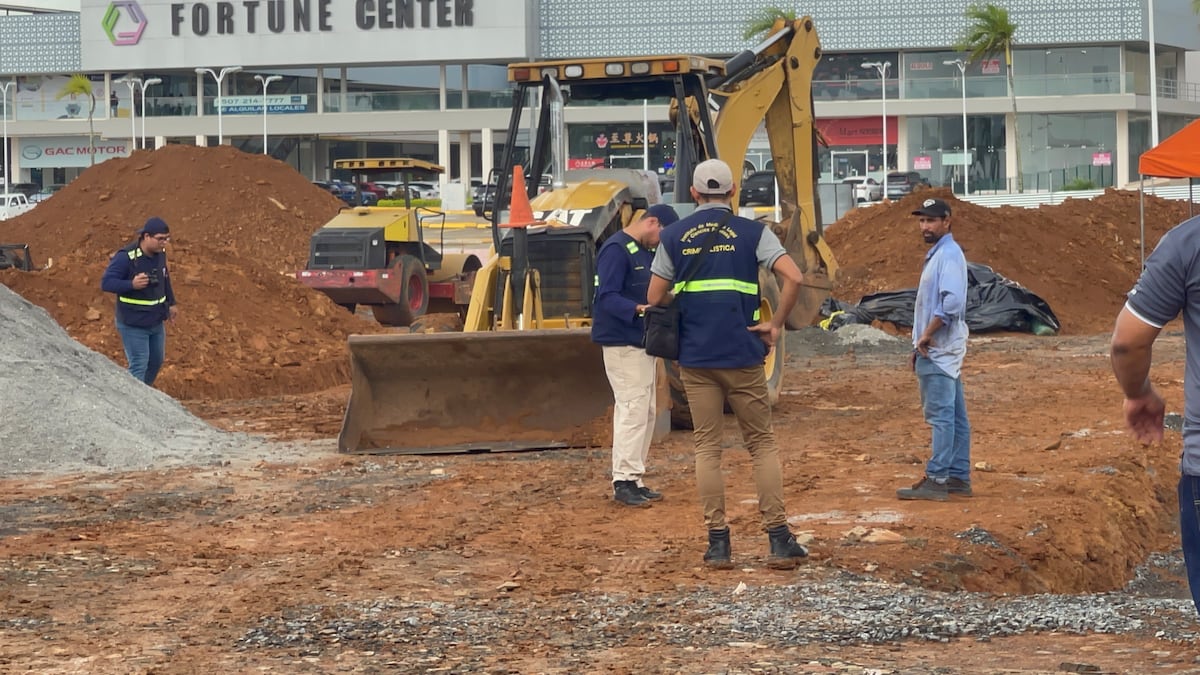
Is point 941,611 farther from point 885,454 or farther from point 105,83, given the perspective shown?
point 105,83

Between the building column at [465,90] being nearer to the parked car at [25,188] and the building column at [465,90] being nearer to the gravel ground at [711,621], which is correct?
the parked car at [25,188]

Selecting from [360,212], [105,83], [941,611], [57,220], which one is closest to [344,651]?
[941,611]

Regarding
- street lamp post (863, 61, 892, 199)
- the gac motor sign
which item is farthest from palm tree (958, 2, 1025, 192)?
the gac motor sign

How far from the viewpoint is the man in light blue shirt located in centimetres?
990

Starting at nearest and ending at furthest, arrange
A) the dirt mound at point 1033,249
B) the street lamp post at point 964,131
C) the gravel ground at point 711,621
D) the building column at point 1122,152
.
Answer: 1. the gravel ground at point 711,621
2. the dirt mound at point 1033,249
3. the street lamp post at point 964,131
4. the building column at point 1122,152

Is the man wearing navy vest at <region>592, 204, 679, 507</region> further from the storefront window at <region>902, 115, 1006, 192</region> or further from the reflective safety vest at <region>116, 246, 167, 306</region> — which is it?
the storefront window at <region>902, 115, 1006, 192</region>

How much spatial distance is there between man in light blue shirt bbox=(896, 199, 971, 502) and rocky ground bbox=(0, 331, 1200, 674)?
9.0 inches

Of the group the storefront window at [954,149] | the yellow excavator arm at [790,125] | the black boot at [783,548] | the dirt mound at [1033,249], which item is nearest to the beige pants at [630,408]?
the black boot at [783,548]

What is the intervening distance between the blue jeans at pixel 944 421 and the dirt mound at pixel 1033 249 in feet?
54.7

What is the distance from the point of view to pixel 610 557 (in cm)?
859

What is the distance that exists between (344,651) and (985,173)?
70.3 metres

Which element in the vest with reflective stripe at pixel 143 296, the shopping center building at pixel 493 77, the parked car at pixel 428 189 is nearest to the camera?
the vest with reflective stripe at pixel 143 296

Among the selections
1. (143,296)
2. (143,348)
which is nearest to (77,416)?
(143,296)

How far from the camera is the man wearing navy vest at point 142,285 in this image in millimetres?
14656
